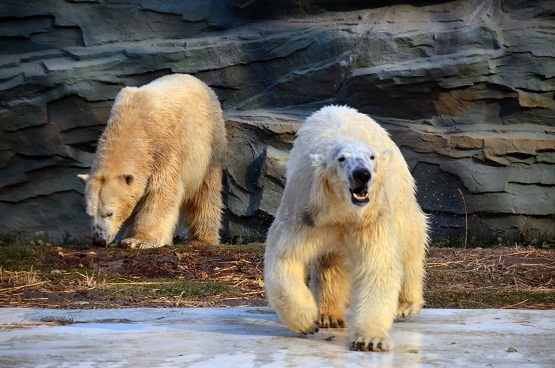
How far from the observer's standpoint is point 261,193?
34.4 feet

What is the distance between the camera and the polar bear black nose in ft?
13.9

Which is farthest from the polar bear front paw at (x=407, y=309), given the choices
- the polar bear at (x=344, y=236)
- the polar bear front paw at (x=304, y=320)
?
the polar bear front paw at (x=304, y=320)

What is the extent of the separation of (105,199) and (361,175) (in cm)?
548

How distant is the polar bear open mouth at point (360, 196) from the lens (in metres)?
4.30

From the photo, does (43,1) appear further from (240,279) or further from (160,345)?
(160,345)

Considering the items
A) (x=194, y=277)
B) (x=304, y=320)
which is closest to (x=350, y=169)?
(x=304, y=320)

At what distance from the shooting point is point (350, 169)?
14.1 ft

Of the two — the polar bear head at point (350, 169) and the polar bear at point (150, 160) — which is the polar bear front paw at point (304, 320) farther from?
the polar bear at point (150, 160)

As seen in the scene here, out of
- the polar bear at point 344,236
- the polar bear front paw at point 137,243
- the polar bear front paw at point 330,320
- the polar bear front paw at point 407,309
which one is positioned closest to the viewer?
the polar bear at point 344,236

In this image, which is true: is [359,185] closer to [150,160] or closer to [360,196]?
[360,196]

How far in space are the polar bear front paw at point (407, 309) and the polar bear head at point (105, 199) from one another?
4592mm

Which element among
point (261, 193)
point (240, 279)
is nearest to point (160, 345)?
point (240, 279)

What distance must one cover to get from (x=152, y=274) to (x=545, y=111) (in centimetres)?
480

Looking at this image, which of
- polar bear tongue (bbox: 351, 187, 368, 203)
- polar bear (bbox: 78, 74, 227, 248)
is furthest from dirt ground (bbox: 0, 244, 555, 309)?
polar bear tongue (bbox: 351, 187, 368, 203)
